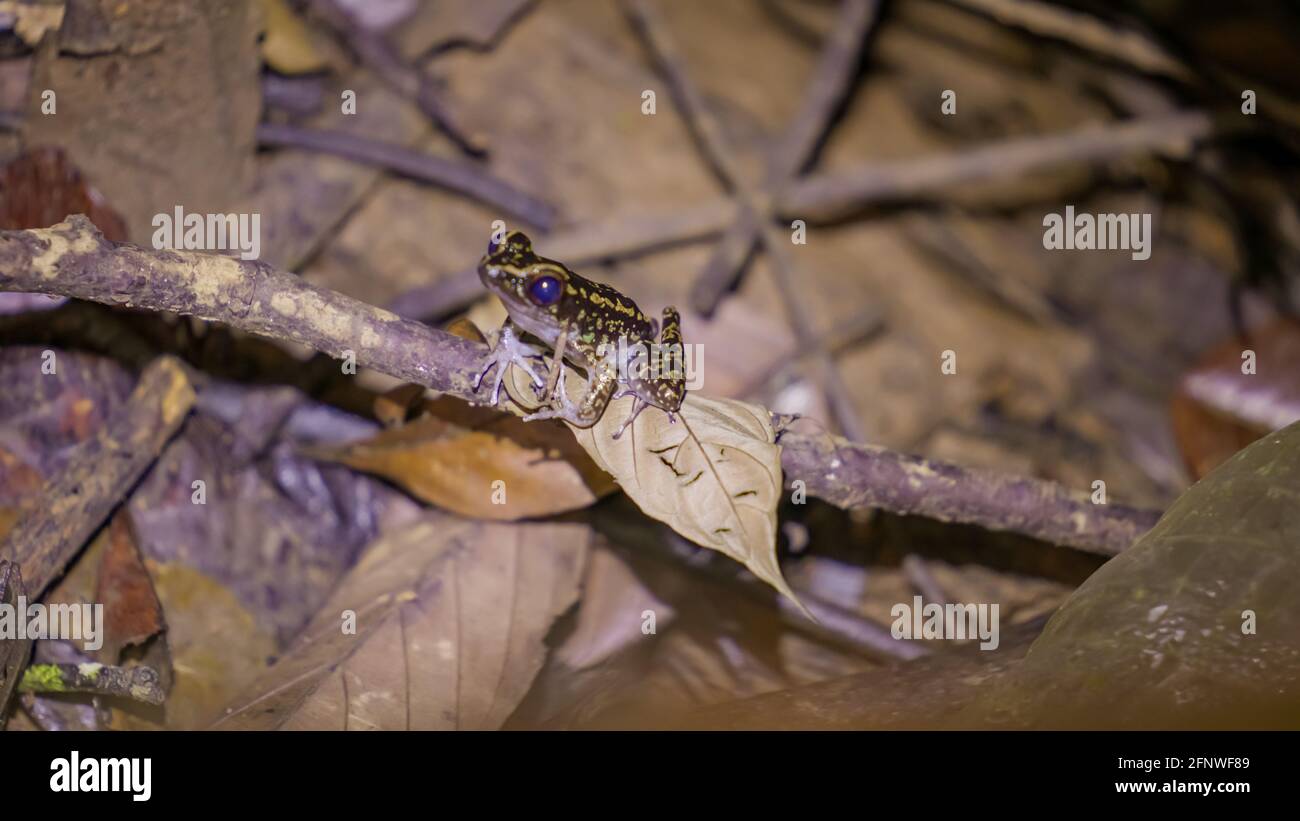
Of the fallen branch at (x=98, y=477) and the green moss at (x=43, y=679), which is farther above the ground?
the fallen branch at (x=98, y=477)

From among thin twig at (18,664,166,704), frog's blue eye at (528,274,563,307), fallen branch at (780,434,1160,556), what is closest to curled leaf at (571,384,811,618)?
fallen branch at (780,434,1160,556)

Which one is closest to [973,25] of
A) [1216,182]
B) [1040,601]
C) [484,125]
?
[1216,182]

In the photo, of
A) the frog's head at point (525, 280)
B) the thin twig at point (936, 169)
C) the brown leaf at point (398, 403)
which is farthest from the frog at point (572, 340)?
the thin twig at point (936, 169)

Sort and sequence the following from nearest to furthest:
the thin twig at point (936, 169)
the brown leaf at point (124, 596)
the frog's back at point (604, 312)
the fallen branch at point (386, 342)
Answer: the fallen branch at point (386, 342)
the brown leaf at point (124, 596)
the frog's back at point (604, 312)
the thin twig at point (936, 169)

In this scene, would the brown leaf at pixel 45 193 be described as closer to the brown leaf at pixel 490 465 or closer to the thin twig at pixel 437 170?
the thin twig at pixel 437 170

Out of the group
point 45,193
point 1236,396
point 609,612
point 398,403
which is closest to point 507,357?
point 398,403
